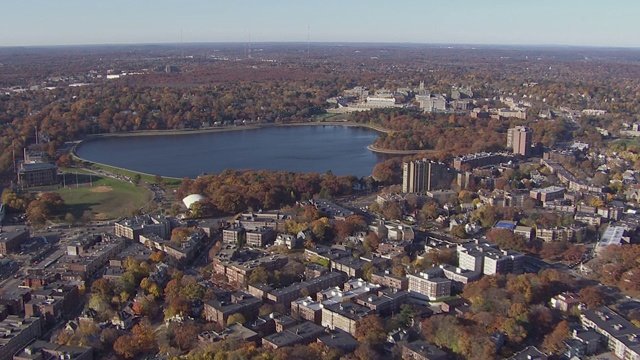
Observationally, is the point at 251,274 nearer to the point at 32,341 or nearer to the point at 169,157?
the point at 32,341

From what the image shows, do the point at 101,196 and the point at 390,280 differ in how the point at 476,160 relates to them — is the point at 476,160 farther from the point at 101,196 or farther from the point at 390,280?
the point at 101,196

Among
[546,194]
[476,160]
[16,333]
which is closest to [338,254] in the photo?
[16,333]

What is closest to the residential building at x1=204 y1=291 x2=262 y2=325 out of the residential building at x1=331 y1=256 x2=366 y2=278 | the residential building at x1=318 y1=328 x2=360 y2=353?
the residential building at x1=318 y1=328 x2=360 y2=353

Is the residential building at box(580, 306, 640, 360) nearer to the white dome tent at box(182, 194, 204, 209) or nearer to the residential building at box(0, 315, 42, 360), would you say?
the residential building at box(0, 315, 42, 360)

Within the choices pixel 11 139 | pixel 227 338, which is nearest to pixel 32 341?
pixel 227 338

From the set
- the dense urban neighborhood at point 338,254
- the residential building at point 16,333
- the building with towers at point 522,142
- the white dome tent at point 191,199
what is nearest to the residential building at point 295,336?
the dense urban neighborhood at point 338,254
